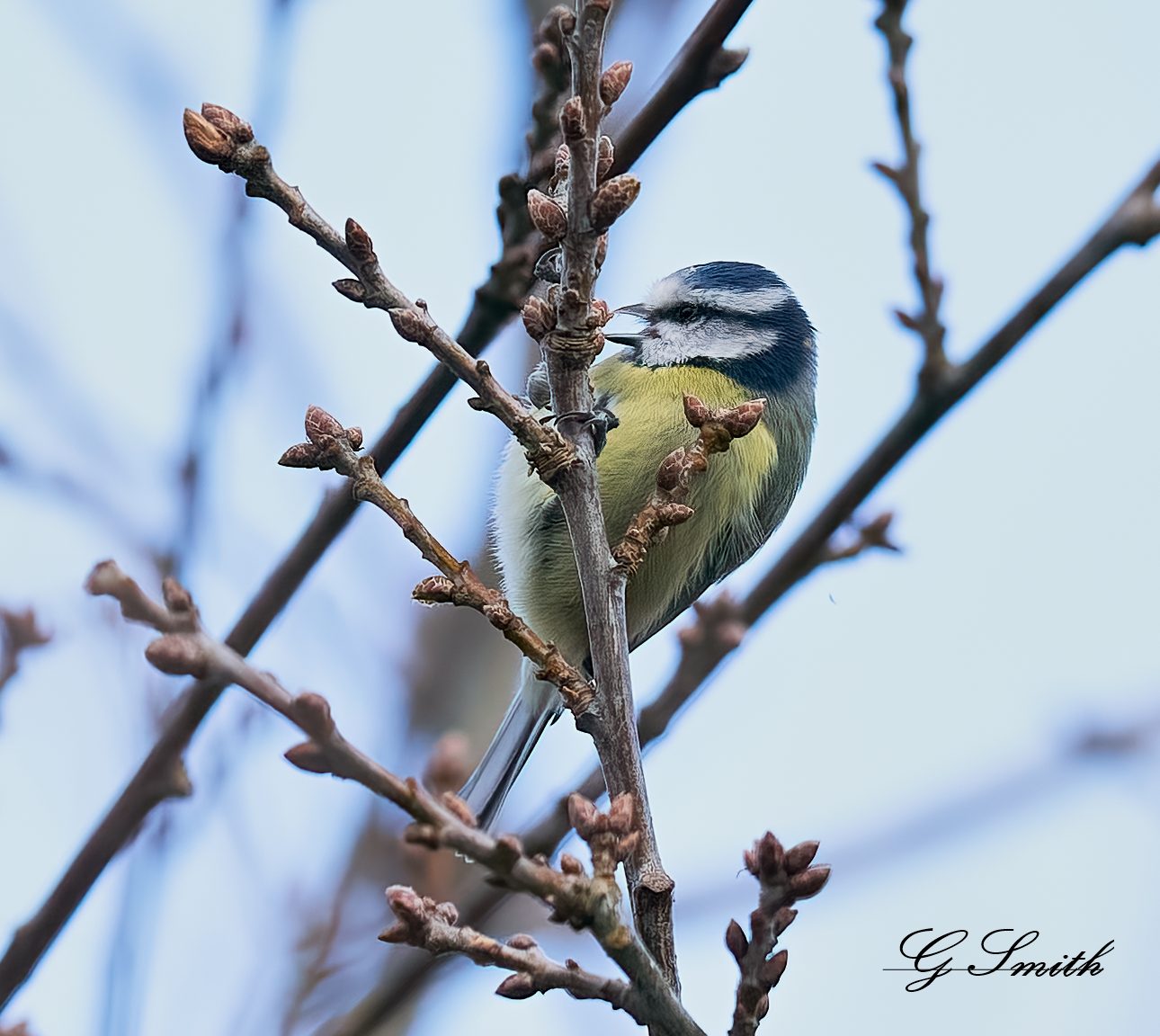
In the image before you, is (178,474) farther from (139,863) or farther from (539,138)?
(539,138)

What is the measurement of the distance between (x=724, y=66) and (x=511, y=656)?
2.92 metres

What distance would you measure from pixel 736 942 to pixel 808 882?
0.12 m

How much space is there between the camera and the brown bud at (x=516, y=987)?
→ 1.42 metres

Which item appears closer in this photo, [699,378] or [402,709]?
[699,378]

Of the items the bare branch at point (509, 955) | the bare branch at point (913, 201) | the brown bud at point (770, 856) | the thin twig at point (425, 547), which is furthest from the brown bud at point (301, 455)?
the bare branch at point (913, 201)

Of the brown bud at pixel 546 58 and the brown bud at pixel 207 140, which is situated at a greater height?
the brown bud at pixel 546 58

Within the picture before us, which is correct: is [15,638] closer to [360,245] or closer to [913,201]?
[360,245]

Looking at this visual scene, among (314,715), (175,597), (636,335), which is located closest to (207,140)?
(175,597)

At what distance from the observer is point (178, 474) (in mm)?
2039

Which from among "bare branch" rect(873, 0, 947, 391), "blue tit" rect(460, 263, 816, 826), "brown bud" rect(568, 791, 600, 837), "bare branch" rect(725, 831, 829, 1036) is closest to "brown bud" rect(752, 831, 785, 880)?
"bare branch" rect(725, 831, 829, 1036)

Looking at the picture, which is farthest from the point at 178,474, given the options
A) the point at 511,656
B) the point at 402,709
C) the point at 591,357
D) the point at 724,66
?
the point at 511,656

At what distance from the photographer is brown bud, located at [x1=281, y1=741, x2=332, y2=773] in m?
1.19

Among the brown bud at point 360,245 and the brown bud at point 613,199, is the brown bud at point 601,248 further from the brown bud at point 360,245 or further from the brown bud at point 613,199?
the brown bud at point 360,245

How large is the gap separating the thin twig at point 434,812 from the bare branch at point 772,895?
0.60 feet
